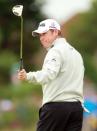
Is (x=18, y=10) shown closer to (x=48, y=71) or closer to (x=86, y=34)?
(x=48, y=71)

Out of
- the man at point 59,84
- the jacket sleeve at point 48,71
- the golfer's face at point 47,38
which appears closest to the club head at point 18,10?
the man at point 59,84

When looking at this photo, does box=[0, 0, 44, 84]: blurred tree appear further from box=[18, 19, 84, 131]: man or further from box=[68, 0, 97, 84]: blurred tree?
box=[18, 19, 84, 131]: man

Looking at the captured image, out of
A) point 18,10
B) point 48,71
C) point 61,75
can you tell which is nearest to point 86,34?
point 18,10

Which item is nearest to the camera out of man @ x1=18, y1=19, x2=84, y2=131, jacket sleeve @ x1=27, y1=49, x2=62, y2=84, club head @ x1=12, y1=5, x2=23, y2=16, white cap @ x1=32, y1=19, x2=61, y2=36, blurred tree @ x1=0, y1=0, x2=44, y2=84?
jacket sleeve @ x1=27, y1=49, x2=62, y2=84

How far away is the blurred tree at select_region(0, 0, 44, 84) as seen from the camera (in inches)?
1638

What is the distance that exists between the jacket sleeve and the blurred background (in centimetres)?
560

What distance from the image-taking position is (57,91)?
939 cm

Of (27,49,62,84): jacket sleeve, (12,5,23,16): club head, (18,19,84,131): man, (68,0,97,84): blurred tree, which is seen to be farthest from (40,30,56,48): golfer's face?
(68,0,97,84): blurred tree

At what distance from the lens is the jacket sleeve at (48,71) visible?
9.19 meters

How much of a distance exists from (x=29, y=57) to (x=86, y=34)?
445 inches

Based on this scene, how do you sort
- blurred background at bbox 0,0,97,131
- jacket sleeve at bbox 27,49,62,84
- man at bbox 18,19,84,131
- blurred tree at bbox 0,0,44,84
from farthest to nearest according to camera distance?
1. blurred tree at bbox 0,0,44,84
2. blurred background at bbox 0,0,97,131
3. man at bbox 18,19,84,131
4. jacket sleeve at bbox 27,49,62,84

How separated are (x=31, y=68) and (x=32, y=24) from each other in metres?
2.87

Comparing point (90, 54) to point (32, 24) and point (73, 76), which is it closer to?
→ point (32, 24)

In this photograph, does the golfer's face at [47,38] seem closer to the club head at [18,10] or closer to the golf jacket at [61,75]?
the golf jacket at [61,75]
